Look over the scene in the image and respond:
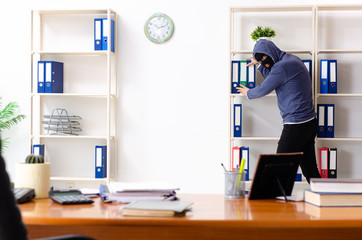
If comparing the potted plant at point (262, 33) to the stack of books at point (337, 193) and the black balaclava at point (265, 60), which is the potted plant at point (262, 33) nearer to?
the black balaclava at point (265, 60)

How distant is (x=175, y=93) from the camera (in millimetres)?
5031

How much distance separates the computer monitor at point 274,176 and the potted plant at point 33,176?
2.76ft

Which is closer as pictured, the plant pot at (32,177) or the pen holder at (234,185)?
the plant pot at (32,177)

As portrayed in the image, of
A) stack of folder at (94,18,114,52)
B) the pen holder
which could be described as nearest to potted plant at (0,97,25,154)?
stack of folder at (94,18,114,52)

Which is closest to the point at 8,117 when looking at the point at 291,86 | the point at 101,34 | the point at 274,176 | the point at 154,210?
the point at 101,34

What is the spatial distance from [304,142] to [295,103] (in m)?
0.32

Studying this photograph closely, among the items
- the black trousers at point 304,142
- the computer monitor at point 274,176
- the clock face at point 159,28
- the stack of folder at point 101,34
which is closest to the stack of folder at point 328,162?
the black trousers at point 304,142

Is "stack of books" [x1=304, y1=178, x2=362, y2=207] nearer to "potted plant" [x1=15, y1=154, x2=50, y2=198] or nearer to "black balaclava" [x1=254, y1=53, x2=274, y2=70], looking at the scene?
"potted plant" [x1=15, y1=154, x2=50, y2=198]

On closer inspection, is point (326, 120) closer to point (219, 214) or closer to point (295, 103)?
point (295, 103)

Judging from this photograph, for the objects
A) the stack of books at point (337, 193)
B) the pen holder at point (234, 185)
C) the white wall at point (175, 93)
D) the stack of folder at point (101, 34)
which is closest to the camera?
the stack of books at point (337, 193)

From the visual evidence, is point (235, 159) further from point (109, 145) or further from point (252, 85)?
point (109, 145)

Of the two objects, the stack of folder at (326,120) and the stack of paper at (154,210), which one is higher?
the stack of folder at (326,120)

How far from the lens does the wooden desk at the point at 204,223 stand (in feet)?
5.57

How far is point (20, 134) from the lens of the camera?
5172mm
